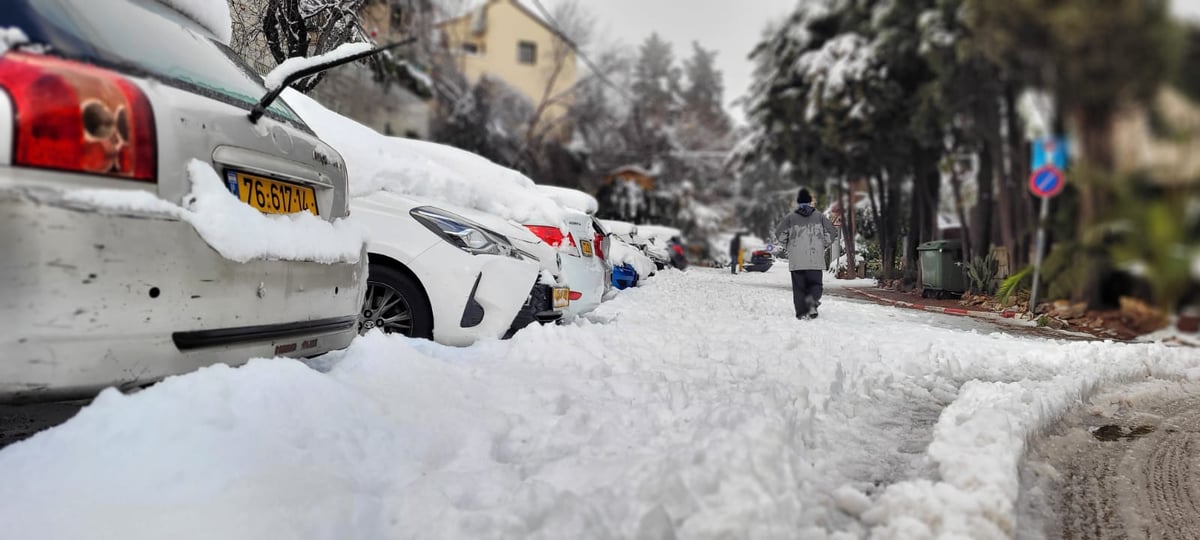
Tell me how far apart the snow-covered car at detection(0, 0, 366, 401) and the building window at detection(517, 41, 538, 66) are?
0.91 m

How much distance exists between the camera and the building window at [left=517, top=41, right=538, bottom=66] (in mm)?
2582

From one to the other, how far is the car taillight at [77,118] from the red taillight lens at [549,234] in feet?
12.4

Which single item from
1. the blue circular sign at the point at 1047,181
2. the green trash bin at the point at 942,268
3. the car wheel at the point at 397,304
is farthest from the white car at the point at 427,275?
the blue circular sign at the point at 1047,181

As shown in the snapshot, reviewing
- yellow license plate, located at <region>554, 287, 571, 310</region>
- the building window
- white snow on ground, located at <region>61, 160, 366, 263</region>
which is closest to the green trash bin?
the building window

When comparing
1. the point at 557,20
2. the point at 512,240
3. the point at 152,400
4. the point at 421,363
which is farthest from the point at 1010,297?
the point at 512,240

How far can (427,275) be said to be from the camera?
405 cm

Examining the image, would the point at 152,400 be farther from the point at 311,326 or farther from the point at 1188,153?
the point at 1188,153

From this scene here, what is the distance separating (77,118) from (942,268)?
77.4 inches

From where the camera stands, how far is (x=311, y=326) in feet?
8.46

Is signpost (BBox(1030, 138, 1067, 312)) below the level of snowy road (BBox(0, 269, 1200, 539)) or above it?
above

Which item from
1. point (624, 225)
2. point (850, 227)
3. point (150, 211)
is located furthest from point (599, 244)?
point (850, 227)

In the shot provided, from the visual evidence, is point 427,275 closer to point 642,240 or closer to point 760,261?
point 642,240

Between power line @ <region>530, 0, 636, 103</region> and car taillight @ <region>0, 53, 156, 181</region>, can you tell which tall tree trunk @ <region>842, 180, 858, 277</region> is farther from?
car taillight @ <region>0, 53, 156, 181</region>

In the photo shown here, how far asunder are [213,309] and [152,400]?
304 mm
